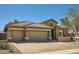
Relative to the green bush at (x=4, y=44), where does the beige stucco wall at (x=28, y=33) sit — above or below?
above

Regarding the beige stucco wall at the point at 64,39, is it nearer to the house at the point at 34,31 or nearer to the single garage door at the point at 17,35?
the house at the point at 34,31

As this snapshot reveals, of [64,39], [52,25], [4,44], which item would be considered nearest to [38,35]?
[52,25]

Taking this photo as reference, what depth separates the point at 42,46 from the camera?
6.96 m

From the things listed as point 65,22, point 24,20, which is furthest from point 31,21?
point 65,22

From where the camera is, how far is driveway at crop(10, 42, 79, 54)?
6898 mm

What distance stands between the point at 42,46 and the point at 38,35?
0.21m

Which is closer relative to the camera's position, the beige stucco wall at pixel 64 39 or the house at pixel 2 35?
the house at pixel 2 35

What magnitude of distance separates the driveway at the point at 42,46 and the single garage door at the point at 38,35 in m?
0.08

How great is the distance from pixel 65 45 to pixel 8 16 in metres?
1.14

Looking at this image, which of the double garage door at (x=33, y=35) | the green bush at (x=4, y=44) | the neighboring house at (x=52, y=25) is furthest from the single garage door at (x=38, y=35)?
the green bush at (x=4, y=44)

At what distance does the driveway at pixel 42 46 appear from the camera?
22.6 feet
